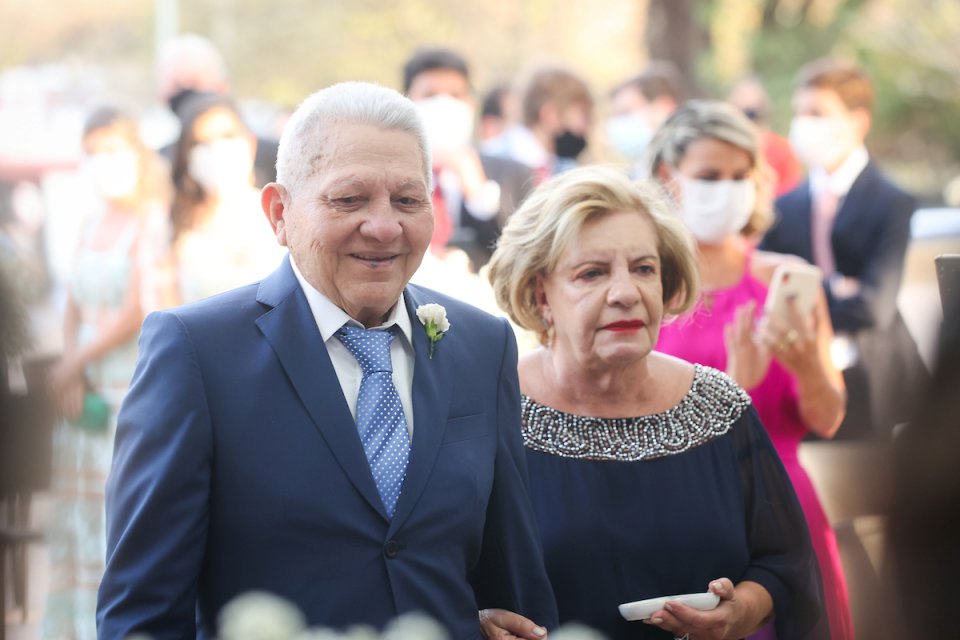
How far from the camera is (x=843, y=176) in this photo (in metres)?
7.84

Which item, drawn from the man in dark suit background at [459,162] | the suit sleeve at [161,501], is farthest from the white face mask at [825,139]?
the suit sleeve at [161,501]

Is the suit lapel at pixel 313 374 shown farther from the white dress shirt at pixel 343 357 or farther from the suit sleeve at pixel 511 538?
the suit sleeve at pixel 511 538

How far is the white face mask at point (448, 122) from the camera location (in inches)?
330

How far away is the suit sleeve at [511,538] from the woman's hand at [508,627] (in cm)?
3

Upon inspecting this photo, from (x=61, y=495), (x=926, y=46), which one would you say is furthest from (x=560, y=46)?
(x=61, y=495)

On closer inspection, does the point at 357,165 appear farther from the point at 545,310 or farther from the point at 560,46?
the point at 560,46

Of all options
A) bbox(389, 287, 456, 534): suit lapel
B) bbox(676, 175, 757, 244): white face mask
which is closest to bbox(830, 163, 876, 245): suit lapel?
bbox(676, 175, 757, 244): white face mask

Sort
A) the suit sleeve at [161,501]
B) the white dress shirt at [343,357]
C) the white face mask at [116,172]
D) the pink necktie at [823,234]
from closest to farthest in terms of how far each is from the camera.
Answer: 1. the suit sleeve at [161,501]
2. the white dress shirt at [343,357]
3. the white face mask at [116,172]
4. the pink necktie at [823,234]

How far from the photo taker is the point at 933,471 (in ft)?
14.3

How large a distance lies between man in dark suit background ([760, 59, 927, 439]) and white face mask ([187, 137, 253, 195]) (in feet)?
9.78

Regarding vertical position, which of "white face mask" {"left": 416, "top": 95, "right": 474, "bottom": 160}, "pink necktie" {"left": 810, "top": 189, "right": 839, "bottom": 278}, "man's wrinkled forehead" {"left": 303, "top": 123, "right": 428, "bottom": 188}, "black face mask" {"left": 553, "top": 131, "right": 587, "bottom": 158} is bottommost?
"man's wrinkled forehead" {"left": 303, "top": 123, "right": 428, "bottom": 188}

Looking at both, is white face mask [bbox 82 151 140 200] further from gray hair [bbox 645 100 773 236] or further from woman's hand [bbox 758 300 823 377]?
woman's hand [bbox 758 300 823 377]

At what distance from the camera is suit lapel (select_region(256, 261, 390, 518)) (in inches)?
104

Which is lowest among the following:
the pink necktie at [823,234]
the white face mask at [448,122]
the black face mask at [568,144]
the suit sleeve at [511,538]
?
the suit sleeve at [511,538]
